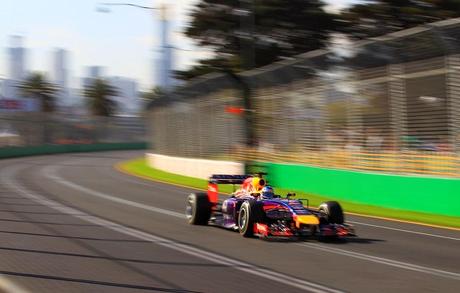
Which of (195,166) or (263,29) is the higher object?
(263,29)

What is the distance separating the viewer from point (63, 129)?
64.8 m

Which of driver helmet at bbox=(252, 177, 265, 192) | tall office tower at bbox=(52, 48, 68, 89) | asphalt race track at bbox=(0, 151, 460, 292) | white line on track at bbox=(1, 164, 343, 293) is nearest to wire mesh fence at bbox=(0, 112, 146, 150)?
white line on track at bbox=(1, 164, 343, 293)

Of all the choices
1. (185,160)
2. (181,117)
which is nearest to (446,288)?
(185,160)

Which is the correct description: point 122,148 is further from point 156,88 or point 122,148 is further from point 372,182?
point 372,182

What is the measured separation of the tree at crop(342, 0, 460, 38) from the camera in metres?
40.9

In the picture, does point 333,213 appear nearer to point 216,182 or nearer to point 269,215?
point 269,215

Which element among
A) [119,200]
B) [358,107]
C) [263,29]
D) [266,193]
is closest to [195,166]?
[358,107]

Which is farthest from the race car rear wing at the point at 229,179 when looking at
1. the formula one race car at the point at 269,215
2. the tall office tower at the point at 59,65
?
the tall office tower at the point at 59,65

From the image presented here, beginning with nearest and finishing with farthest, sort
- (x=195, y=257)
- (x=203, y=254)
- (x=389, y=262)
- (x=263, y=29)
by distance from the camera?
(x=389, y=262) < (x=195, y=257) < (x=203, y=254) < (x=263, y=29)

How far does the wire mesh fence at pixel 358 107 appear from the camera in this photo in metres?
16.7

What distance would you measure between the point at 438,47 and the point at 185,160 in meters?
18.6

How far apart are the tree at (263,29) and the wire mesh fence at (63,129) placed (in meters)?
15.3

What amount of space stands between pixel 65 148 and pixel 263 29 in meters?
23.7

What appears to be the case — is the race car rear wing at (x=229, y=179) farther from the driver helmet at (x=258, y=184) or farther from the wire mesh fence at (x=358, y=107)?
the wire mesh fence at (x=358, y=107)
